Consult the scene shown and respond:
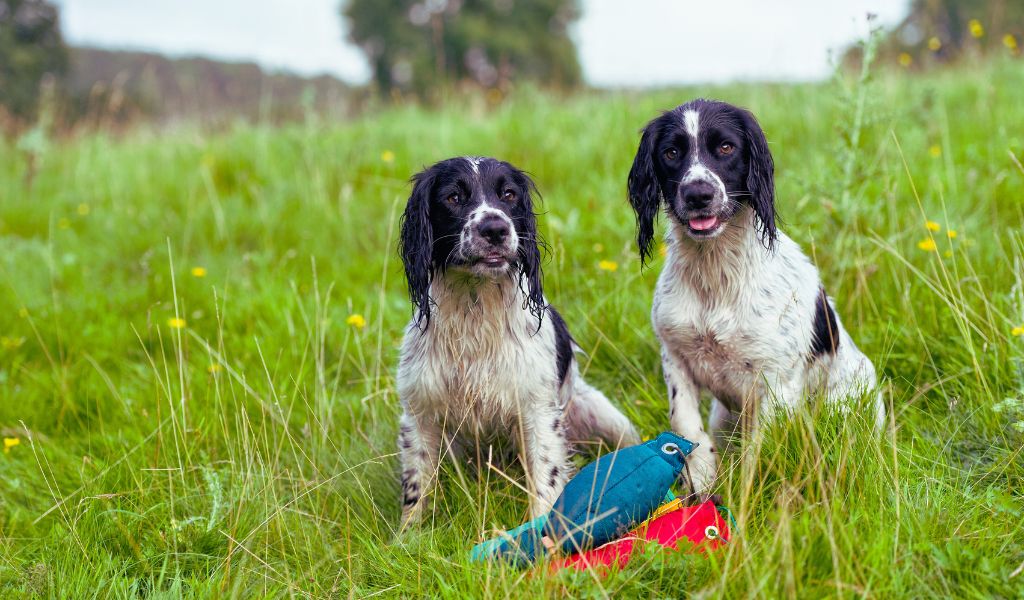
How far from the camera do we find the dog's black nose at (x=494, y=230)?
2.85m

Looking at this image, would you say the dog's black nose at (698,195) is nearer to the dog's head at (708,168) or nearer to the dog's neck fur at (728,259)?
the dog's head at (708,168)

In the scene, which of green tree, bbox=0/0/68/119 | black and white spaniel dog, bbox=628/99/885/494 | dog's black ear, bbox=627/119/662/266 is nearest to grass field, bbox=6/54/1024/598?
black and white spaniel dog, bbox=628/99/885/494

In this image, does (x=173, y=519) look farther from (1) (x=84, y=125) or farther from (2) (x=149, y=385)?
(1) (x=84, y=125)

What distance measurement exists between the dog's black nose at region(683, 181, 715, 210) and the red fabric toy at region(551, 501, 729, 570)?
3.36ft

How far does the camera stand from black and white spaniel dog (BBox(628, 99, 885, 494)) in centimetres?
294

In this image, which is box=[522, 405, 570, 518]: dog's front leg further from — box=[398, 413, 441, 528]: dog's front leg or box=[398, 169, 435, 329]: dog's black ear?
box=[398, 169, 435, 329]: dog's black ear

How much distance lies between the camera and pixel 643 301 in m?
4.11

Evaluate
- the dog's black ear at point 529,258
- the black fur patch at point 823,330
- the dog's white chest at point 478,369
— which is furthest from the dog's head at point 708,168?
the dog's white chest at point 478,369

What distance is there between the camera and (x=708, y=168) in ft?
9.55

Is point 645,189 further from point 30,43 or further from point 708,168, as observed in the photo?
point 30,43

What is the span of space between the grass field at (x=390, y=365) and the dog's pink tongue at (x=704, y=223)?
0.70 m

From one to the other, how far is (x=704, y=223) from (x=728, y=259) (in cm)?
24

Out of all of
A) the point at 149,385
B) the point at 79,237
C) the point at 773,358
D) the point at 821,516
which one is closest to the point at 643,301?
the point at 773,358

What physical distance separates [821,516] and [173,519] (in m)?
2.08
